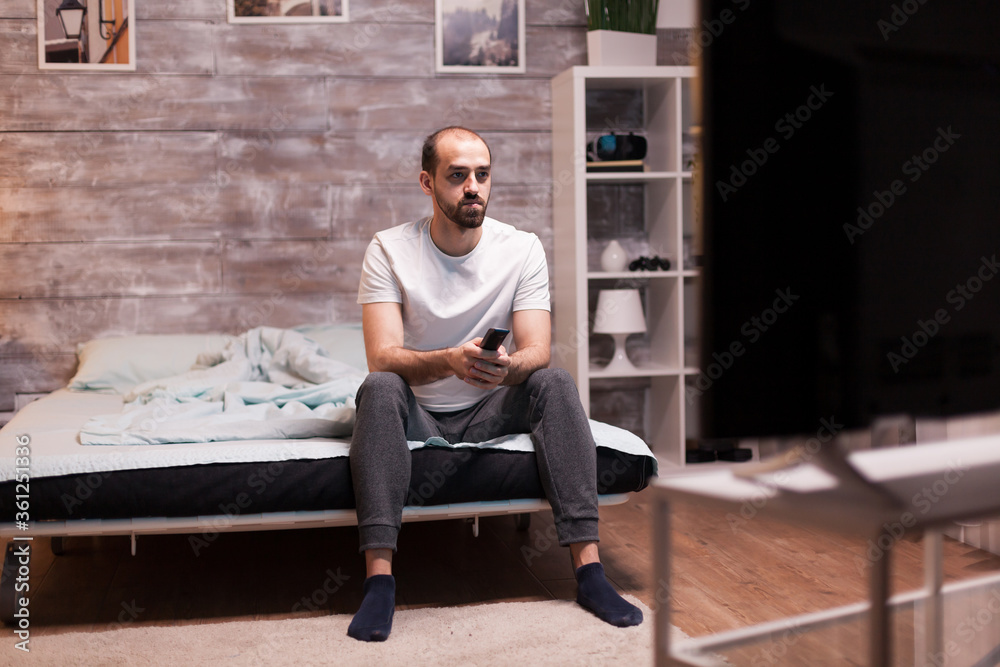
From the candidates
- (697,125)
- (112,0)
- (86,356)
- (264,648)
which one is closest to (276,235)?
(86,356)

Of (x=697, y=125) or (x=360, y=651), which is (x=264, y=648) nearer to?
(x=360, y=651)

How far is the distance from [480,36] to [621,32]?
1.88ft

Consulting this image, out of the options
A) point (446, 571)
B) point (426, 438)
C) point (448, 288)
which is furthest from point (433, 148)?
point (446, 571)

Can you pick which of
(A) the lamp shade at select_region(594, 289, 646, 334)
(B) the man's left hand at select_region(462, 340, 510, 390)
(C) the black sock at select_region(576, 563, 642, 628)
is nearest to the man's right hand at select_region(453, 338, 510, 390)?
(B) the man's left hand at select_region(462, 340, 510, 390)

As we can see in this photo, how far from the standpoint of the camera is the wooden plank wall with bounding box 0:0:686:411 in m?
3.40

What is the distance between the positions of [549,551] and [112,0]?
8.77ft

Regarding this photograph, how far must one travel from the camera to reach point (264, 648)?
1.74 m

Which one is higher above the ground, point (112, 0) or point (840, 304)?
point (112, 0)

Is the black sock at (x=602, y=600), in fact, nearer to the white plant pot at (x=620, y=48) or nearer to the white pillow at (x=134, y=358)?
the white pillow at (x=134, y=358)

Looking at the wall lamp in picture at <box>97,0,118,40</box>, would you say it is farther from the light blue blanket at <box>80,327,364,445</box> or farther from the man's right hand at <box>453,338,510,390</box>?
the man's right hand at <box>453,338,510,390</box>

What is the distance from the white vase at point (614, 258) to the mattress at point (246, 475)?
150 cm

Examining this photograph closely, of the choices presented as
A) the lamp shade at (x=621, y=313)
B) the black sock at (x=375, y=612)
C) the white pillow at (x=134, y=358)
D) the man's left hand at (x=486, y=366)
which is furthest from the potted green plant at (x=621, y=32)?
the black sock at (x=375, y=612)

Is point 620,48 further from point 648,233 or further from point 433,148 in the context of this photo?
point 433,148

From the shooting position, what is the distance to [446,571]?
2.26 meters
